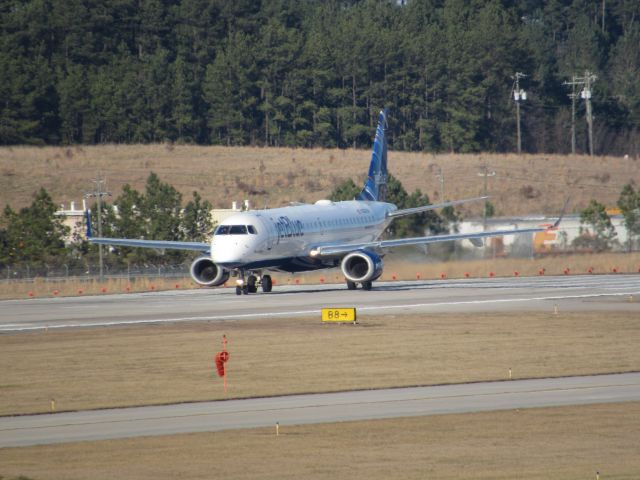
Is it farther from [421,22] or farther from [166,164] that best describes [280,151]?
[421,22]

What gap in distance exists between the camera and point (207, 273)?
55.0 metres

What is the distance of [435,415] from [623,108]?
137 metres

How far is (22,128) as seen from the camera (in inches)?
4968

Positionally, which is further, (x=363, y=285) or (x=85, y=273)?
(x=85, y=273)

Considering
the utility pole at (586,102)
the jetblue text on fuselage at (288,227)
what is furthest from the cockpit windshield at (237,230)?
A: the utility pole at (586,102)

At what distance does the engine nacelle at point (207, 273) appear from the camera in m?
54.2

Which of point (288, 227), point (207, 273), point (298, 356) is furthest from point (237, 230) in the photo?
point (298, 356)

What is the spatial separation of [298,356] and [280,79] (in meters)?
111

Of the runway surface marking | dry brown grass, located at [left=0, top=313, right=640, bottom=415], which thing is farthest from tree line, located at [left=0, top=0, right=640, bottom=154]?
dry brown grass, located at [left=0, top=313, right=640, bottom=415]

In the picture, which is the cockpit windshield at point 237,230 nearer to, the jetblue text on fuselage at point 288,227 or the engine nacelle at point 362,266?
the jetblue text on fuselage at point 288,227

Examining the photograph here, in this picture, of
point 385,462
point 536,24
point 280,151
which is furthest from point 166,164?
point 385,462

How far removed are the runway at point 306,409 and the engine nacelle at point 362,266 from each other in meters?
27.1

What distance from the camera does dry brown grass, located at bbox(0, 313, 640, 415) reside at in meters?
27.5

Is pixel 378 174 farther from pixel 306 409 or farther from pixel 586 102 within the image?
pixel 586 102
